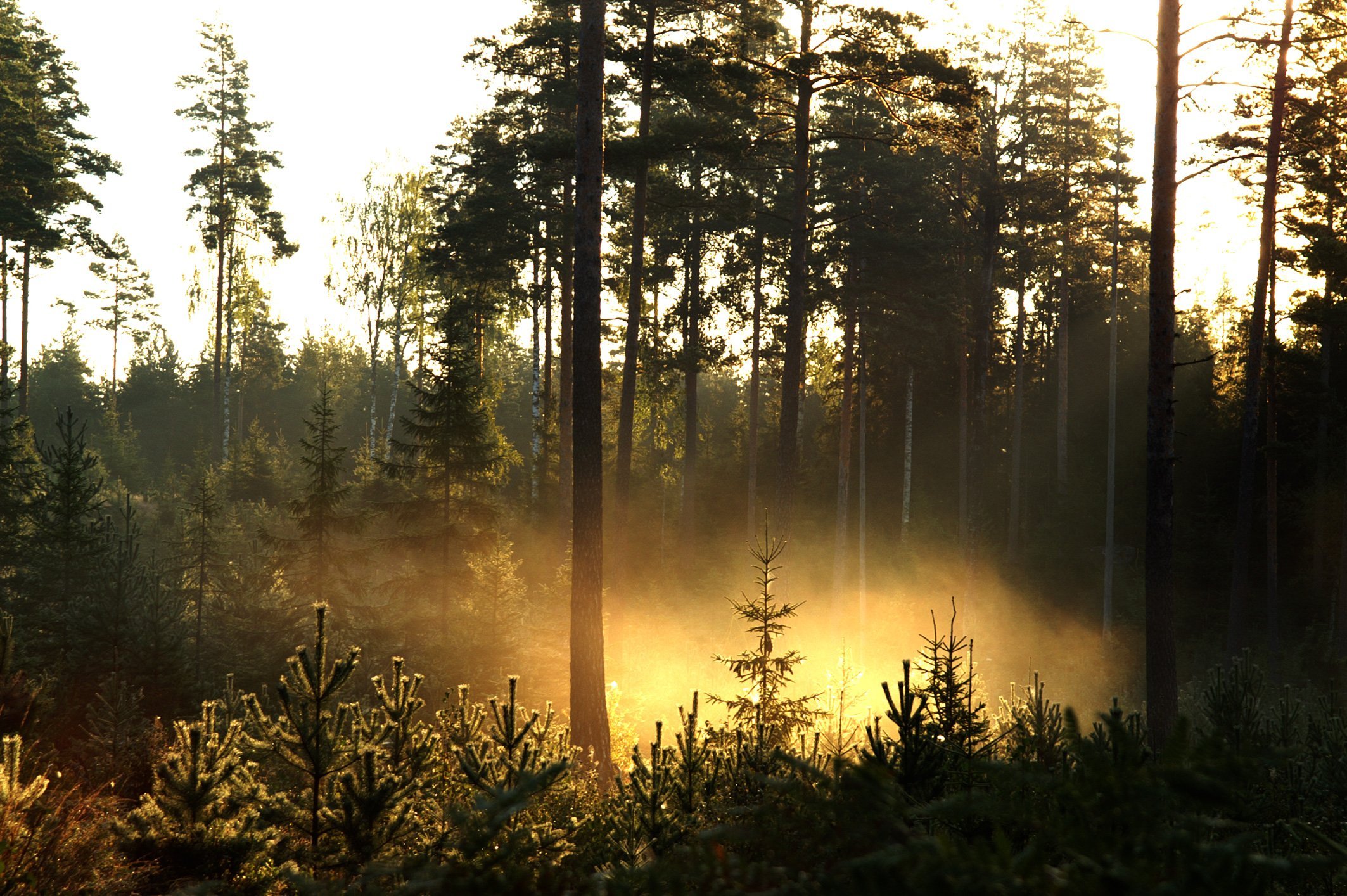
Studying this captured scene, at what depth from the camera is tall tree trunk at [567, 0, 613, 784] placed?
1112cm

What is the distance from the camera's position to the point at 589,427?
1122 centimetres

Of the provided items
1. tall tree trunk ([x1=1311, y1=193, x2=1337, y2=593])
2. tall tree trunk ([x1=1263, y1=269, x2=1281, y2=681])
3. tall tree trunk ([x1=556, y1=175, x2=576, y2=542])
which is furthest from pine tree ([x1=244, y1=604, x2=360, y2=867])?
tall tree trunk ([x1=1311, y1=193, x2=1337, y2=593])

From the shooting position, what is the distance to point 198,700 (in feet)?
38.7

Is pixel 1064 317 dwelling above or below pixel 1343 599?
above

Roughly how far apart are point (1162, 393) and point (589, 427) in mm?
7003

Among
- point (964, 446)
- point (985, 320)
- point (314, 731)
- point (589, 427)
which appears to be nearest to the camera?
point (314, 731)

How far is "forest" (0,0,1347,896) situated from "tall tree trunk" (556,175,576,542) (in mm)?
267

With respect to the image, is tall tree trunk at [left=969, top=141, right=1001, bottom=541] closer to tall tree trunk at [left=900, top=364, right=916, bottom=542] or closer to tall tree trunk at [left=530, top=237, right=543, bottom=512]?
tall tree trunk at [left=900, top=364, right=916, bottom=542]

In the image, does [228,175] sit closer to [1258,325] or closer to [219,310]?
[219,310]

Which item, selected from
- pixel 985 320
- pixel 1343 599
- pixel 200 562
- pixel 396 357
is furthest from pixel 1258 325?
pixel 396 357

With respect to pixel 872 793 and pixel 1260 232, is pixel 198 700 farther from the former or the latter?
pixel 1260 232

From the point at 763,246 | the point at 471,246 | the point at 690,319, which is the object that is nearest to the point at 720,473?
the point at 690,319

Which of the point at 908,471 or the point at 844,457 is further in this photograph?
the point at 908,471

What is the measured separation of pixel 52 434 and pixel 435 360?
158ft
